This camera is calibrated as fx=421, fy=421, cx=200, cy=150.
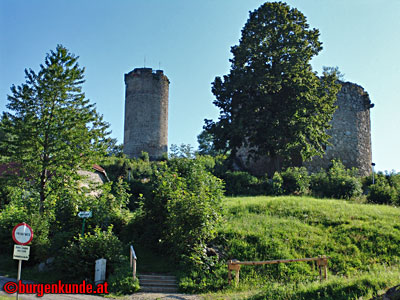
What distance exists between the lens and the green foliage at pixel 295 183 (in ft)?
68.9

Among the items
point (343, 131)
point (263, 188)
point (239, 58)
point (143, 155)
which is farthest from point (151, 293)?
point (143, 155)

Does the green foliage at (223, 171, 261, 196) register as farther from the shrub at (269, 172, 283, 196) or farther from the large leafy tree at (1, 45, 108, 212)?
the large leafy tree at (1, 45, 108, 212)

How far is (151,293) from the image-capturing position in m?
10.6

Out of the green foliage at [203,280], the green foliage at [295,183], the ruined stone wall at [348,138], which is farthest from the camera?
the ruined stone wall at [348,138]

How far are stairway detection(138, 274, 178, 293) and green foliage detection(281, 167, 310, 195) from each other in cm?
1093

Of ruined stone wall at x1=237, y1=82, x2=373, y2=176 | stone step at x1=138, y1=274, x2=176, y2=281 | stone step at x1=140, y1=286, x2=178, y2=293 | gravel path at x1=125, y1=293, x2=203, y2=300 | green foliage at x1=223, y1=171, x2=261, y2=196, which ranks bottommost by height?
gravel path at x1=125, y1=293, x2=203, y2=300

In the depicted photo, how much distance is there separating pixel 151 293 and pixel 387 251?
289 inches

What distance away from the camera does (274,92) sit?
22.7m

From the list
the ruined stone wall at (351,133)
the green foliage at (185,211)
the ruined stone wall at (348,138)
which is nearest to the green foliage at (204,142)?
the ruined stone wall at (348,138)

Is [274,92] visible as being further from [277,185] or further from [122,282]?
[122,282]

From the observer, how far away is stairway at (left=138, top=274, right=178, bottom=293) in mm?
10859

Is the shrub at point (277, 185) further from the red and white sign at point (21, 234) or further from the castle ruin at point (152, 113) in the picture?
the red and white sign at point (21, 234)

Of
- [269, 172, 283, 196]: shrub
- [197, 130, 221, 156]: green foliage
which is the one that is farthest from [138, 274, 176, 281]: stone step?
[197, 130, 221, 156]: green foliage

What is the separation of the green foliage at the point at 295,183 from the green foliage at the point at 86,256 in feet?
37.4
